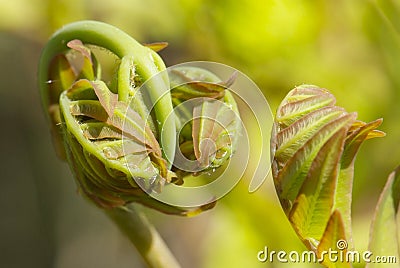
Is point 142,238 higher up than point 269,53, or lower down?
lower down

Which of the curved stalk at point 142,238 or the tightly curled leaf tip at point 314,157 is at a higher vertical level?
the tightly curled leaf tip at point 314,157

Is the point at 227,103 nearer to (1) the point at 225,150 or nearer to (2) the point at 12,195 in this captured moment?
(1) the point at 225,150

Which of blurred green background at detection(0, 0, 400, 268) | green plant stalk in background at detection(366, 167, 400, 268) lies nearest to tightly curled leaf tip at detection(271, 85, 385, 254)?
green plant stalk in background at detection(366, 167, 400, 268)

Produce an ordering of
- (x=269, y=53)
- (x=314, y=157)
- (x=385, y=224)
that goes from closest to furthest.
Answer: (x=314, y=157), (x=385, y=224), (x=269, y=53)

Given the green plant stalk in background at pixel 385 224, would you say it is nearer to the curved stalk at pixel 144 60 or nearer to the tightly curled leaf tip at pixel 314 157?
the tightly curled leaf tip at pixel 314 157

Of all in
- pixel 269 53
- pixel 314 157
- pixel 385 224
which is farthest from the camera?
pixel 269 53

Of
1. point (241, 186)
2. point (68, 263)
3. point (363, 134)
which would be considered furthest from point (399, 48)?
point (68, 263)

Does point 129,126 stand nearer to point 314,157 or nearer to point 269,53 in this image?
point 314,157

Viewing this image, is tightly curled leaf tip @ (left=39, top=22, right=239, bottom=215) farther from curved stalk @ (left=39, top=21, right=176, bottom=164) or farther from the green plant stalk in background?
the green plant stalk in background

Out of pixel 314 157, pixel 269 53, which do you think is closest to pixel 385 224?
pixel 314 157

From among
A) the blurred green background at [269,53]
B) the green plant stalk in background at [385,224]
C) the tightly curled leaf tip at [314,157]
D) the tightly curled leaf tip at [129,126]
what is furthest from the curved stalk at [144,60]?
the blurred green background at [269,53]

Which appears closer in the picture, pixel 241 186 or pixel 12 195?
pixel 241 186
